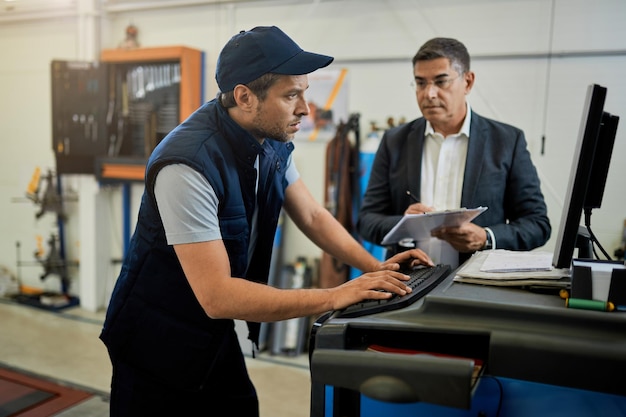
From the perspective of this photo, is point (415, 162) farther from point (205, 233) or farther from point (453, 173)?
point (205, 233)

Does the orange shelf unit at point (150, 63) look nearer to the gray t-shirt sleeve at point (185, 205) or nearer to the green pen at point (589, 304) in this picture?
the gray t-shirt sleeve at point (185, 205)

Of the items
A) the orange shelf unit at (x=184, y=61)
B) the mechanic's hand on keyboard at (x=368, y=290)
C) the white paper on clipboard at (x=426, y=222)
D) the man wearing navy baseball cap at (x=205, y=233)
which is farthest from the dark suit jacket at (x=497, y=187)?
the orange shelf unit at (x=184, y=61)

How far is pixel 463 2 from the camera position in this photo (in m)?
3.47

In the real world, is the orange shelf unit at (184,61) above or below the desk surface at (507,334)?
above

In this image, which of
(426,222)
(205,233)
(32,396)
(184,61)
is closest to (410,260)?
(426,222)

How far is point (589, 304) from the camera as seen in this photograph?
3.08 feet

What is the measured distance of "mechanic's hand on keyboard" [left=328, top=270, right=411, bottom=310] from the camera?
113 centimetres

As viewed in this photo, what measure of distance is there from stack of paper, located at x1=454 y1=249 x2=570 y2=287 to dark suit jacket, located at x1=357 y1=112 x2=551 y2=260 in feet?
1.76

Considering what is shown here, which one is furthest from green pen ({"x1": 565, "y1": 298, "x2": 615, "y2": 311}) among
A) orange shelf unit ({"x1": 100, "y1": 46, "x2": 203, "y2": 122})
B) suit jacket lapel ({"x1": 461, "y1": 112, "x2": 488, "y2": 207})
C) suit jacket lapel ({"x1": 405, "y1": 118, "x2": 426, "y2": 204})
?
orange shelf unit ({"x1": 100, "y1": 46, "x2": 203, "y2": 122})

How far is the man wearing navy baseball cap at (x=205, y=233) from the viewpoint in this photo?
4.26 feet

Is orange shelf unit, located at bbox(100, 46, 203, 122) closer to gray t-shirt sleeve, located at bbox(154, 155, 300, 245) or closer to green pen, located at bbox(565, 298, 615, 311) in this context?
gray t-shirt sleeve, located at bbox(154, 155, 300, 245)

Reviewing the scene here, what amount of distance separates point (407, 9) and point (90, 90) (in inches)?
98.9

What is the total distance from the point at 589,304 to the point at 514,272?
20cm

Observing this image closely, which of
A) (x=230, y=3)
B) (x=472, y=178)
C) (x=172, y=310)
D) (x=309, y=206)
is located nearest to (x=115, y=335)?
(x=172, y=310)
